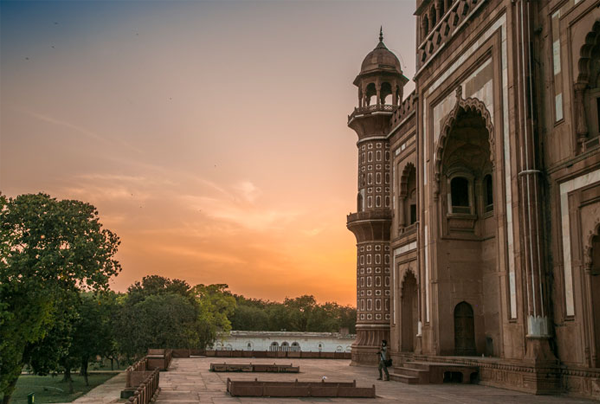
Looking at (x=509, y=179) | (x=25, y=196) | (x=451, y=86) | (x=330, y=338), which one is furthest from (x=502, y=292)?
(x=330, y=338)

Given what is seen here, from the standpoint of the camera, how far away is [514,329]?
743 inches

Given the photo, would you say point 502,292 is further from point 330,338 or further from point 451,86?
point 330,338

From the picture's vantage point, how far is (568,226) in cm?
1755

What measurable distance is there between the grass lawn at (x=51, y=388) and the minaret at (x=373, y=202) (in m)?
22.7

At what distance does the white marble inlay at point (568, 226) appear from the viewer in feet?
56.1

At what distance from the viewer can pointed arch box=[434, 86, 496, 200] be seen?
21.4m

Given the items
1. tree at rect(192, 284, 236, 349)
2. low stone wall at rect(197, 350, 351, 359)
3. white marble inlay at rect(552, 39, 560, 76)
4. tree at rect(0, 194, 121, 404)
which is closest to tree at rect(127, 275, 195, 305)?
tree at rect(192, 284, 236, 349)

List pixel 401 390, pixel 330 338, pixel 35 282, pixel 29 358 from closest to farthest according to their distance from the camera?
pixel 401 390 < pixel 35 282 < pixel 29 358 < pixel 330 338

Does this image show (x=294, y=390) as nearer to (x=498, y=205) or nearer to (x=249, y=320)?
(x=498, y=205)

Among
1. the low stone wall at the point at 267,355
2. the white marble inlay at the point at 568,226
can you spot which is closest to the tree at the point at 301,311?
the low stone wall at the point at 267,355

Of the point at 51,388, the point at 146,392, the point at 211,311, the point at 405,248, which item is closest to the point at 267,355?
the point at 405,248

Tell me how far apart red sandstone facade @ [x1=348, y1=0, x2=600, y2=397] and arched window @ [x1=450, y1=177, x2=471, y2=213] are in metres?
0.05

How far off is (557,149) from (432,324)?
9.36 meters

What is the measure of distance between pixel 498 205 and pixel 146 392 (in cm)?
1266
